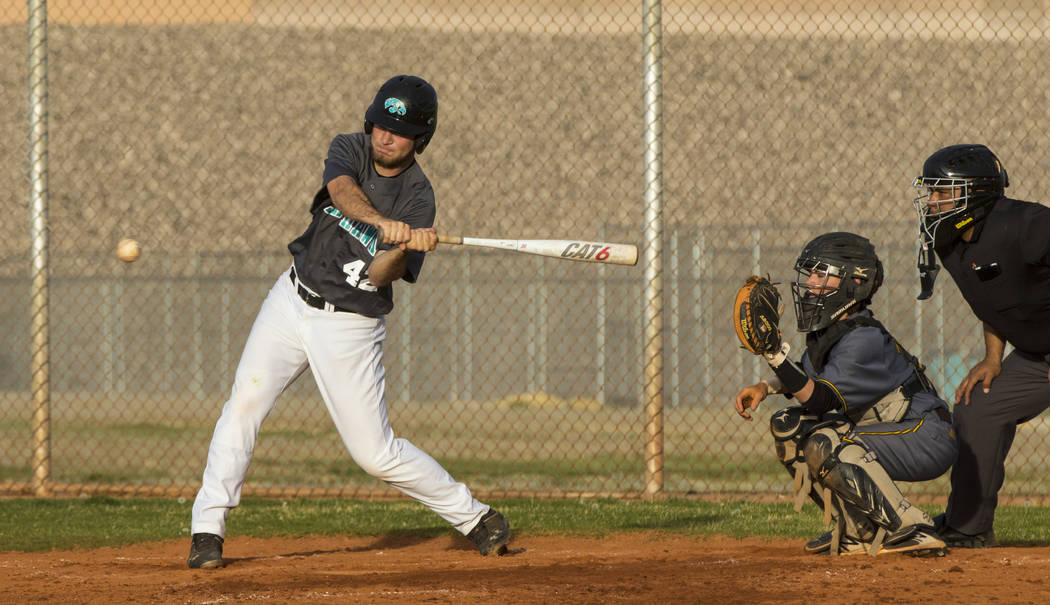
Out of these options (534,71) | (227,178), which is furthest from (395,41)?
(227,178)

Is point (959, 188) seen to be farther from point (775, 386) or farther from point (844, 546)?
point (844, 546)

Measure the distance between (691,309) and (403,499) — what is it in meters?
12.5

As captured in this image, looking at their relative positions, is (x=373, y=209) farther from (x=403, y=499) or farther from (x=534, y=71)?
(x=534, y=71)

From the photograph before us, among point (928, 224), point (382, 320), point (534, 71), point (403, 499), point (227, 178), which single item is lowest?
point (403, 499)

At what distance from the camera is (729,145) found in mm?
31234

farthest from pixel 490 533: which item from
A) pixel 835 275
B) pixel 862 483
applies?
pixel 835 275

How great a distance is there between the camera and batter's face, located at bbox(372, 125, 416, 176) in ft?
18.1

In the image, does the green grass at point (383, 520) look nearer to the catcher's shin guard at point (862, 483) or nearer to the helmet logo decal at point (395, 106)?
the catcher's shin guard at point (862, 483)

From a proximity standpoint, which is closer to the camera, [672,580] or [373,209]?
[672,580]

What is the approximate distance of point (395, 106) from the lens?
5453 millimetres

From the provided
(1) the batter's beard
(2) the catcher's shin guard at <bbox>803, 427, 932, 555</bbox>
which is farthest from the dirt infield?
(1) the batter's beard

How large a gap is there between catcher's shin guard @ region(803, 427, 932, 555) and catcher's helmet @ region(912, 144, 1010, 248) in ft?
3.71

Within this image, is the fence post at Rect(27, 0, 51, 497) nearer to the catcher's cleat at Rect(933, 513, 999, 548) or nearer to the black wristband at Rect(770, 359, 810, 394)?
the black wristband at Rect(770, 359, 810, 394)

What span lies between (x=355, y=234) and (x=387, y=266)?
0.28 metres
